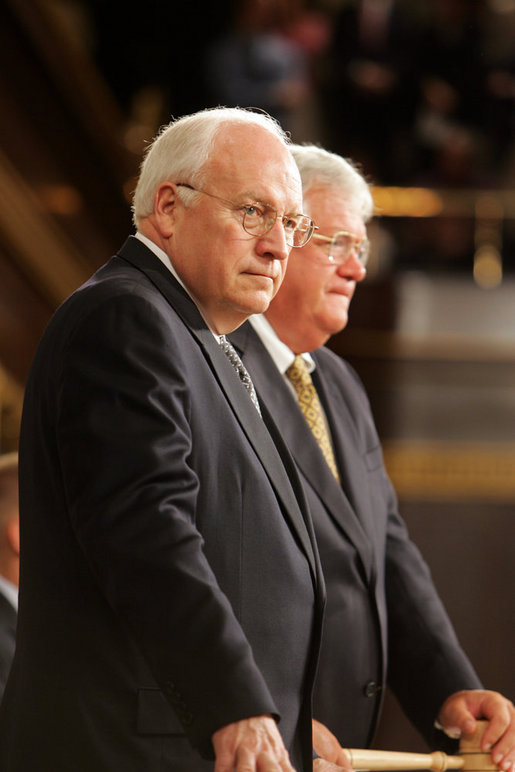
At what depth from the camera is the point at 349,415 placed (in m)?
2.43

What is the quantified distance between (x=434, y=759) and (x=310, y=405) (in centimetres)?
73

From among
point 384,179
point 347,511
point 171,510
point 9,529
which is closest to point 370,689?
point 347,511

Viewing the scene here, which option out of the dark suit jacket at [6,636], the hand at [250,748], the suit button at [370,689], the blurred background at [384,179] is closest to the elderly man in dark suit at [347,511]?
the suit button at [370,689]

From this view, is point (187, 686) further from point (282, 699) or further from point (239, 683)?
point (282, 699)

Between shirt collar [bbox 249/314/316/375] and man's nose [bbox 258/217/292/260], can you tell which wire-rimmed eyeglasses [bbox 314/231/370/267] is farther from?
man's nose [bbox 258/217/292/260]

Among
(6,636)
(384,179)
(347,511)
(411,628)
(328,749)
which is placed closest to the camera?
(328,749)

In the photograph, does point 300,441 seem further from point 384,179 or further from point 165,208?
point 384,179

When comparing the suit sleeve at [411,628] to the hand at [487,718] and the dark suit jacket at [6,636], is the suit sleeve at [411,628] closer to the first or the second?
the hand at [487,718]

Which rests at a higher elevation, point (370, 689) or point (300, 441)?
point (300, 441)

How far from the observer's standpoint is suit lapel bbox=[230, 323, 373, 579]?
2.13m

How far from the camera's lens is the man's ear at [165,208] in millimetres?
1670

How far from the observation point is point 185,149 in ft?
5.44

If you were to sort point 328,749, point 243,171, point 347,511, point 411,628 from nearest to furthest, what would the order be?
1. point 243,171
2. point 328,749
3. point 347,511
4. point 411,628

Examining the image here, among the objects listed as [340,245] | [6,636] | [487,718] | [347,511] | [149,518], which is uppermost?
[149,518]
